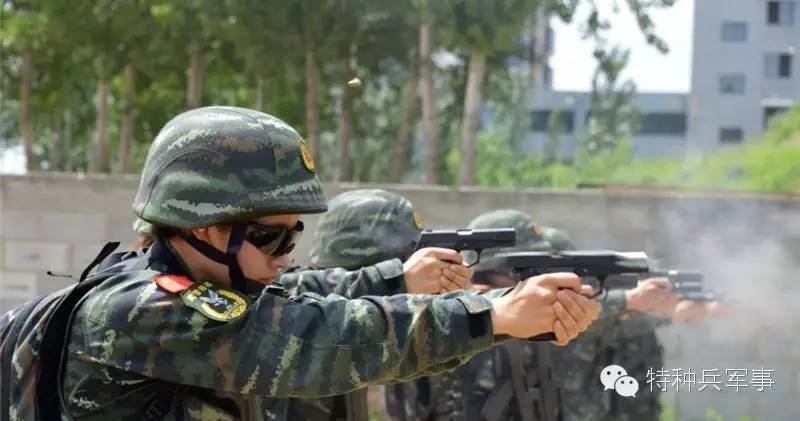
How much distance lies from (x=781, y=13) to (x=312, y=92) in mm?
4656

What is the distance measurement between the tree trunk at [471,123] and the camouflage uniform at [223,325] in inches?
294

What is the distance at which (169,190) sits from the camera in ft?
5.61

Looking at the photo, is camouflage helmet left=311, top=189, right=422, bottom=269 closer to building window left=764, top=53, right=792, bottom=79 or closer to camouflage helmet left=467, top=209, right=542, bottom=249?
camouflage helmet left=467, top=209, right=542, bottom=249

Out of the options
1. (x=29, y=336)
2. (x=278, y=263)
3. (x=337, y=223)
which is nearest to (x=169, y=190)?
(x=278, y=263)

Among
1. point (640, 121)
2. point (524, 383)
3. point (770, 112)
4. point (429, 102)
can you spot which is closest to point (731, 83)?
point (770, 112)

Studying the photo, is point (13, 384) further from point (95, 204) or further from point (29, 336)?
point (95, 204)

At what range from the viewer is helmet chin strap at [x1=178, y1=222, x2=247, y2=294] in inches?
67.7

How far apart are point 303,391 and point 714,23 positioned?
787cm

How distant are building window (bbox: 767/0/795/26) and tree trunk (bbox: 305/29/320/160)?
4225mm

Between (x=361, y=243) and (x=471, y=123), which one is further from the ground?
(x=471, y=123)

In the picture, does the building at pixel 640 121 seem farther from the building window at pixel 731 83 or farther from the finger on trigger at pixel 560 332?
the finger on trigger at pixel 560 332

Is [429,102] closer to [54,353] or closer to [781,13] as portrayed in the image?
[781,13]

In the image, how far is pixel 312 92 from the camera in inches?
433

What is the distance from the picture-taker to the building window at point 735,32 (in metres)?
10.6
